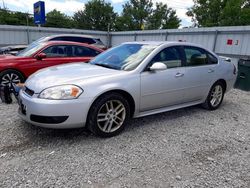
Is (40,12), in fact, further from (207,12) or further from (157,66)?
(207,12)

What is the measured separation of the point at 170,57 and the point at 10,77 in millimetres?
4098

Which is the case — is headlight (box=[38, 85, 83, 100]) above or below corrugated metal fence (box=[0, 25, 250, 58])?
below

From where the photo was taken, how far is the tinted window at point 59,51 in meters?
6.34

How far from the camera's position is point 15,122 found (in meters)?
3.82

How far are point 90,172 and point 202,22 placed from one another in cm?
3106

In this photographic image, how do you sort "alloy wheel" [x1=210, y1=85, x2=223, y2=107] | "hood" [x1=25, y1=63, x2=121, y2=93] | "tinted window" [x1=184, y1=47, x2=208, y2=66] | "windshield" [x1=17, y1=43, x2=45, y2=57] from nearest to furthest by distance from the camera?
1. "hood" [x1=25, y1=63, x2=121, y2=93]
2. "tinted window" [x1=184, y1=47, x2=208, y2=66]
3. "alloy wheel" [x1=210, y1=85, x2=223, y2=107]
4. "windshield" [x1=17, y1=43, x2=45, y2=57]

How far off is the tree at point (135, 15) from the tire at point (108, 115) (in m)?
36.6

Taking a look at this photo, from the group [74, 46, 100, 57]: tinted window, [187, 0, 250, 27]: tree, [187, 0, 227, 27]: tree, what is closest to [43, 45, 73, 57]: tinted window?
[74, 46, 100, 57]: tinted window

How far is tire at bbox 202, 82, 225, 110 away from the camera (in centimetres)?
487

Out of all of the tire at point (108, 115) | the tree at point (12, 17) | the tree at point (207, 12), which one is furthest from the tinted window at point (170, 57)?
the tree at point (12, 17)

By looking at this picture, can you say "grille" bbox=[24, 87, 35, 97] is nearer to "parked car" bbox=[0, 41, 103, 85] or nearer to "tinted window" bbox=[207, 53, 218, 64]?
"parked car" bbox=[0, 41, 103, 85]

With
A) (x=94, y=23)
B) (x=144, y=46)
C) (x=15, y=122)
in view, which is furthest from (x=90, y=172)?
(x=94, y=23)

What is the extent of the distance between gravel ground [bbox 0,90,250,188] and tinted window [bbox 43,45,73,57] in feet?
8.67

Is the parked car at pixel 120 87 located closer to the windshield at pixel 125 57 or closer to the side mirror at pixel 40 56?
the windshield at pixel 125 57
